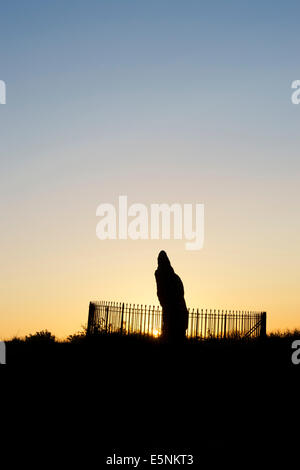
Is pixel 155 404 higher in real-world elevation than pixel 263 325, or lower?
lower

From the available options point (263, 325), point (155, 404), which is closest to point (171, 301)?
point (263, 325)

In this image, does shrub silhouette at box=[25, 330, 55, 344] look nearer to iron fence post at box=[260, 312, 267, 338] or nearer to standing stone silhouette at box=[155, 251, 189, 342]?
standing stone silhouette at box=[155, 251, 189, 342]

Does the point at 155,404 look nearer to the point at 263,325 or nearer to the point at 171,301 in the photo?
the point at 171,301

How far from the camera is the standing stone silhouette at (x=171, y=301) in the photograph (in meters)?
21.3

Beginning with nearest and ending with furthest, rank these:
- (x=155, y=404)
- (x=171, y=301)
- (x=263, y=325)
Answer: (x=155, y=404), (x=171, y=301), (x=263, y=325)

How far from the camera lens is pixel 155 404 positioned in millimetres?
12562

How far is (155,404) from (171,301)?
29.9 ft

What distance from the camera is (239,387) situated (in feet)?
46.0

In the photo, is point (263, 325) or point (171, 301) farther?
point (263, 325)

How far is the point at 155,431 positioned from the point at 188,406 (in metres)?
1.64

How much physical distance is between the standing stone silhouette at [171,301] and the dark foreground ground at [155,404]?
2.44 metres

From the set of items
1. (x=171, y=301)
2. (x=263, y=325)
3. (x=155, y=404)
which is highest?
(x=171, y=301)
